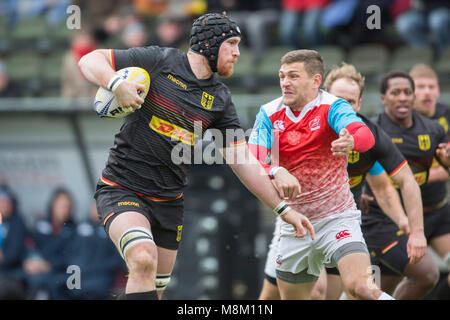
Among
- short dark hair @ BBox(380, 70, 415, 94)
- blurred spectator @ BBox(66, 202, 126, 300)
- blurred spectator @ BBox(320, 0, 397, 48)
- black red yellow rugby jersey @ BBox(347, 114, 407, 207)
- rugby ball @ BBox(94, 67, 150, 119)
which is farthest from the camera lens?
blurred spectator @ BBox(320, 0, 397, 48)

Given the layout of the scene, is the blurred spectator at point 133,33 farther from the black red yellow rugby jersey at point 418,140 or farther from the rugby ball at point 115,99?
the rugby ball at point 115,99

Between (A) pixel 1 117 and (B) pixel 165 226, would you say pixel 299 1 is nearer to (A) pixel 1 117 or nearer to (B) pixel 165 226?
(A) pixel 1 117

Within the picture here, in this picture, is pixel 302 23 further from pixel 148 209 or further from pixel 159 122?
pixel 148 209

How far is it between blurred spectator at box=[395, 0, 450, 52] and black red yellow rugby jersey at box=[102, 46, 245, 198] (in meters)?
6.37

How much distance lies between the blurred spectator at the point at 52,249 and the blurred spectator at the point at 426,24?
234 inches

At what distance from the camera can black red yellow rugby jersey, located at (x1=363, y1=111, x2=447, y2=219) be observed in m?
7.45

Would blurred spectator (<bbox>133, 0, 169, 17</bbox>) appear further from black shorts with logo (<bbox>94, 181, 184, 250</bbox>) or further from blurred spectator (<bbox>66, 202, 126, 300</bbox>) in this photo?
black shorts with logo (<bbox>94, 181, 184, 250</bbox>)

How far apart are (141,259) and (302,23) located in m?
8.00

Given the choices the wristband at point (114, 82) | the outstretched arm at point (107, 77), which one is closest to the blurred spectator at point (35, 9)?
the outstretched arm at point (107, 77)

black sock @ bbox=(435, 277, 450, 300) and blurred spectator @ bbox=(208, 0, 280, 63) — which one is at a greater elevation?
blurred spectator @ bbox=(208, 0, 280, 63)


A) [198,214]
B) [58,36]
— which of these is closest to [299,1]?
[198,214]

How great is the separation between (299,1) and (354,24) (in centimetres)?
120

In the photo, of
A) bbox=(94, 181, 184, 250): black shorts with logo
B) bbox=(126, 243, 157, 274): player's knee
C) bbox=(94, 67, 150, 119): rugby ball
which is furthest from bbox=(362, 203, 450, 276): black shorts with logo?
bbox=(94, 67, 150, 119): rugby ball

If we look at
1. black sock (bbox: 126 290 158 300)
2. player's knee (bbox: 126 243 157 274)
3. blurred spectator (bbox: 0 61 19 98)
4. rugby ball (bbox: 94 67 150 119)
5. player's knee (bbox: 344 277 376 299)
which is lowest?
player's knee (bbox: 344 277 376 299)
